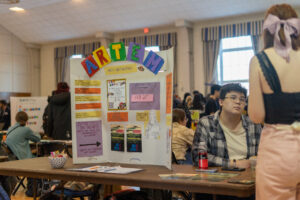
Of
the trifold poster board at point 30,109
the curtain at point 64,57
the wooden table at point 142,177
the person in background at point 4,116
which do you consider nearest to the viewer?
the wooden table at point 142,177

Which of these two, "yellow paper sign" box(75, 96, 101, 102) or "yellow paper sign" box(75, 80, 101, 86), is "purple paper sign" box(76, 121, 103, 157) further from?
"yellow paper sign" box(75, 80, 101, 86)

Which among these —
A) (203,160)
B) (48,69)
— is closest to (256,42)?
(48,69)

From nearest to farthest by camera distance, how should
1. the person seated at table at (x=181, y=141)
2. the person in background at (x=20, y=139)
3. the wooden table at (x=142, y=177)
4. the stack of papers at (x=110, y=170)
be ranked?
the wooden table at (x=142, y=177) < the stack of papers at (x=110, y=170) < the person seated at table at (x=181, y=141) < the person in background at (x=20, y=139)

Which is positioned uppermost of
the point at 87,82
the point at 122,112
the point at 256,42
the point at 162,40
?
the point at 162,40

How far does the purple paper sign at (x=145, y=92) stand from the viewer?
116 inches

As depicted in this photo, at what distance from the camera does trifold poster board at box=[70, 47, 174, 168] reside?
2.91 m

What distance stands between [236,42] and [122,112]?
946cm

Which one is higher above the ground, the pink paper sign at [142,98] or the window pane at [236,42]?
the window pane at [236,42]

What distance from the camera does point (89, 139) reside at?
10.5ft

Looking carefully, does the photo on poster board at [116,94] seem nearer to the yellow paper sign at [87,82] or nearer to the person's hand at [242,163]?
the yellow paper sign at [87,82]

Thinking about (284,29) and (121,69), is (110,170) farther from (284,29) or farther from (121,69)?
(284,29)

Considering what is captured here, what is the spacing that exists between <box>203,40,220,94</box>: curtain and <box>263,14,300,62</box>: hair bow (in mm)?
10131

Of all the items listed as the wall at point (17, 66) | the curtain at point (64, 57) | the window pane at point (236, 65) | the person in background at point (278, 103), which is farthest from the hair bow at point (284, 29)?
the wall at point (17, 66)

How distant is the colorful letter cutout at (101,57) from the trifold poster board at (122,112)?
3 cm
